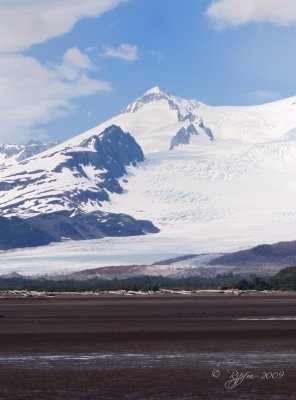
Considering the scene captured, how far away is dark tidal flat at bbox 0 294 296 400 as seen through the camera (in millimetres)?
32469

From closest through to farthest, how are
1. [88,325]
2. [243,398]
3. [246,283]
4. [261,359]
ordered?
[243,398] → [261,359] → [88,325] → [246,283]

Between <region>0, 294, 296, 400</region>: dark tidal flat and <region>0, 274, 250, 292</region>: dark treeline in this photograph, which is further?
<region>0, 274, 250, 292</region>: dark treeline

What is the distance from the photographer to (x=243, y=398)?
30875mm

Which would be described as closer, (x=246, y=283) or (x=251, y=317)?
(x=251, y=317)

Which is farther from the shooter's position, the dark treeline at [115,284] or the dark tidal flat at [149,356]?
the dark treeline at [115,284]

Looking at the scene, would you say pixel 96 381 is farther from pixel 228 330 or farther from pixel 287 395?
pixel 228 330

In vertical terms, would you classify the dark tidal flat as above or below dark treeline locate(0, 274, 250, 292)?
below

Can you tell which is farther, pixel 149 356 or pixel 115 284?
pixel 115 284

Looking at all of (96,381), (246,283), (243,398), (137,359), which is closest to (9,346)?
(137,359)

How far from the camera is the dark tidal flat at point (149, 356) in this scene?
3247cm

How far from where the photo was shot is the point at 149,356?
39719 millimetres

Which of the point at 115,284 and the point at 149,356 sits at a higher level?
the point at 115,284

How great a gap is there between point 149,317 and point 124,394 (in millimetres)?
28612

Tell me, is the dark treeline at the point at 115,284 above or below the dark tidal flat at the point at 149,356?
above
